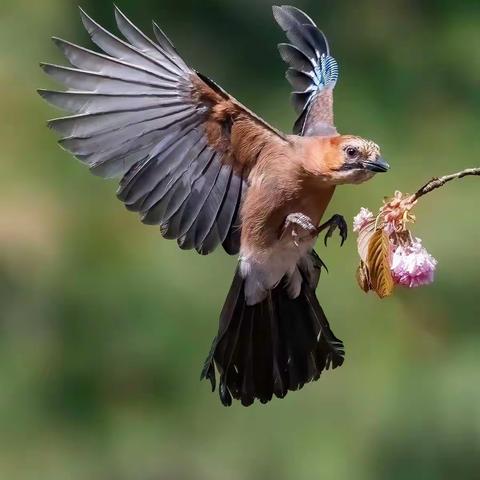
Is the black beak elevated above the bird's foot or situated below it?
above

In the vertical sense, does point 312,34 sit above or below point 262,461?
above

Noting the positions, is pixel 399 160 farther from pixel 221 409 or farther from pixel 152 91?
pixel 152 91

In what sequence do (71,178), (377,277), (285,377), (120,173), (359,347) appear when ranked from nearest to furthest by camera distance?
(377,277)
(120,173)
(285,377)
(359,347)
(71,178)

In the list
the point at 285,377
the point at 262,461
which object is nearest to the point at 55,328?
the point at 262,461

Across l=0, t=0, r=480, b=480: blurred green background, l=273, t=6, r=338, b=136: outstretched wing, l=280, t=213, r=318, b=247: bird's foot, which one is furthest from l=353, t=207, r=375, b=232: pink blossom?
l=0, t=0, r=480, b=480: blurred green background

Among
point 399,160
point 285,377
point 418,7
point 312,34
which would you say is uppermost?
point 418,7

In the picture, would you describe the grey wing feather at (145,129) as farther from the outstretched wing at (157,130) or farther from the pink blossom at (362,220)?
the pink blossom at (362,220)

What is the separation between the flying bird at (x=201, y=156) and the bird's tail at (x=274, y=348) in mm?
40

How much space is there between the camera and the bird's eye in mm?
1125

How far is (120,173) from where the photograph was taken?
1.19 meters

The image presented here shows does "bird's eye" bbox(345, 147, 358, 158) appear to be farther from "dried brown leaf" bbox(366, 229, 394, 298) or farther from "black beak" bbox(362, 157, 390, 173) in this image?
"dried brown leaf" bbox(366, 229, 394, 298)

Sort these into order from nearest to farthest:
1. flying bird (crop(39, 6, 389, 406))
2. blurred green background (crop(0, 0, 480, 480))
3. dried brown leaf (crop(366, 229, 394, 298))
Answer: dried brown leaf (crop(366, 229, 394, 298)) < flying bird (crop(39, 6, 389, 406)) < blurred green background (crop(0, 0, 480, 480))

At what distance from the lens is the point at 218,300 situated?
248cm

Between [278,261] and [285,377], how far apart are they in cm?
16
